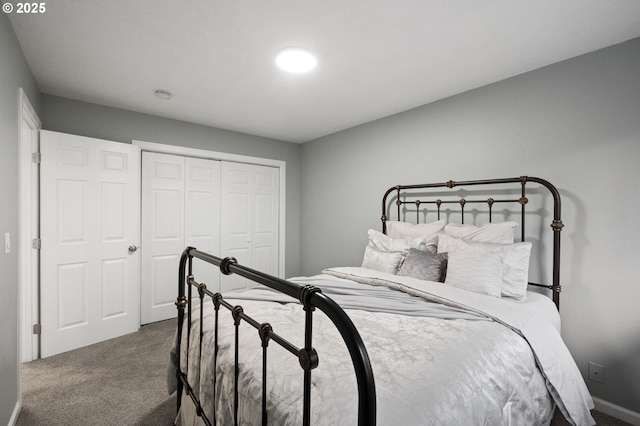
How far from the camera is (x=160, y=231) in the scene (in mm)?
3617

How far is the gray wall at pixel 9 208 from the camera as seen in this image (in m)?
1.66

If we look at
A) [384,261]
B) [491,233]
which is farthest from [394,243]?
[491,233]

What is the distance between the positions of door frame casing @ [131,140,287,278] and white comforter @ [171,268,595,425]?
238cm

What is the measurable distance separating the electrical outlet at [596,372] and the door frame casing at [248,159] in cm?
353

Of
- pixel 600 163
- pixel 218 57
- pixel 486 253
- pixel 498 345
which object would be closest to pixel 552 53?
pixel 600 163

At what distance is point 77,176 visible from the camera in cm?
291

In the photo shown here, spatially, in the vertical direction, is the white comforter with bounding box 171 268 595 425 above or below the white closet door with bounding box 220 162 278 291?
below

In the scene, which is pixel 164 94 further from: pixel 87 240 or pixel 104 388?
pixel 104 388

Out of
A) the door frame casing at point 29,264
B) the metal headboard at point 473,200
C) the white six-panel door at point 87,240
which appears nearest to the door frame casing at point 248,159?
the white six-panel door at point 87,240

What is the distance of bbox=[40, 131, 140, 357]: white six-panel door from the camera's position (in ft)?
9.03

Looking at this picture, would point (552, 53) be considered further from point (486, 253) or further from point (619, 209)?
point (486, 253)

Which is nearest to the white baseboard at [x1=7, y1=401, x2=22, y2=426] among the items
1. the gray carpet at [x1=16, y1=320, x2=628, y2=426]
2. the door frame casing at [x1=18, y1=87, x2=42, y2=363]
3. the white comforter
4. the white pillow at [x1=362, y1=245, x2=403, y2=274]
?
the gray carpet at [x1=16, y1=320, x2=628, y2=426]

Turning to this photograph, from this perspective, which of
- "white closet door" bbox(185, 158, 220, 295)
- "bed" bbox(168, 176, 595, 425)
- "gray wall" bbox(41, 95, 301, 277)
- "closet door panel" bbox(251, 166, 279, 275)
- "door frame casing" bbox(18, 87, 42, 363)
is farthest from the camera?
"closet door panel" bbox(251, 166, 279, 275)

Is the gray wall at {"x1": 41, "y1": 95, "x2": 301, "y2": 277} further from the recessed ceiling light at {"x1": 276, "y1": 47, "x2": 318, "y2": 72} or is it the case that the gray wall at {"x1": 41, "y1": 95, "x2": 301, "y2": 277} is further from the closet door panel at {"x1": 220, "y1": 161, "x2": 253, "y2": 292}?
the recessed ceiling light at {"x1": 276, "y1": 47, "x2": 318, "y2": 72}
